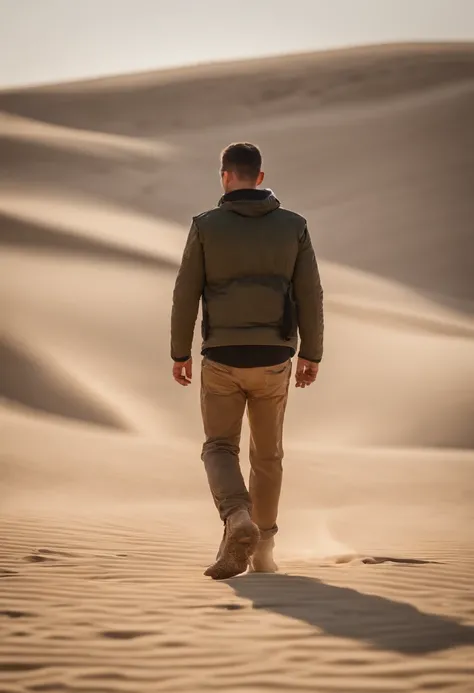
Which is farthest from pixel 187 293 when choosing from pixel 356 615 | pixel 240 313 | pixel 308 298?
pixel 356 615

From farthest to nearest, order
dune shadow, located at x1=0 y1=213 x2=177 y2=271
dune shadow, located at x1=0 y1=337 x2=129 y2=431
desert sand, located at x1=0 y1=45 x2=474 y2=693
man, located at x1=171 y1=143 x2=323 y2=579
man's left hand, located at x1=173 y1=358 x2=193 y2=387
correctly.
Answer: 1. dune shadow, located at x1=0 y1=213 x2=177 y2=271
2. dune shadow, located at x1=0 y1=337 x2=129 y2=431
3. man's left hand, located at x1=173 y1=358 x2=193 y2=387
4. man, located at x1=171 y1=143 x2=323 y2=579
5. desert sand, located at x1=0 y1=45 x2=474 y2=693

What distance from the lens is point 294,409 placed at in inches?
492

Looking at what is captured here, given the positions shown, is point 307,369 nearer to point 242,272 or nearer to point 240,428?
point 240,428

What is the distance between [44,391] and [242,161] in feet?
23.3

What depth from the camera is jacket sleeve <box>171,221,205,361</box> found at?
174 inches

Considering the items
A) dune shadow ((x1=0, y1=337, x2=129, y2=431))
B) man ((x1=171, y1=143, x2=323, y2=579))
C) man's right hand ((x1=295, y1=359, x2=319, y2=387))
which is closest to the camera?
man ((x1=171, y1=143, x2=323, y2=579))

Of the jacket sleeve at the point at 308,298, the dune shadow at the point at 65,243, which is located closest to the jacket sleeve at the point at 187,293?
the jacket sleeve at the point at 308,298

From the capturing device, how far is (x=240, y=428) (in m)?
4.57

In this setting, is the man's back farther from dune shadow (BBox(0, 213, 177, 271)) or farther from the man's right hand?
dune shadow (BBox(0, 213, 177, 271))

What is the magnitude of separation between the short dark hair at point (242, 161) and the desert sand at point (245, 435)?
1.76m

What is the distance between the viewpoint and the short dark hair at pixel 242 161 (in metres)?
4.46

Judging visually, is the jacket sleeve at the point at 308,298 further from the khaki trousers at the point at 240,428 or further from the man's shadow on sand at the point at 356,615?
the man's shadow on sand at the point at 356,615

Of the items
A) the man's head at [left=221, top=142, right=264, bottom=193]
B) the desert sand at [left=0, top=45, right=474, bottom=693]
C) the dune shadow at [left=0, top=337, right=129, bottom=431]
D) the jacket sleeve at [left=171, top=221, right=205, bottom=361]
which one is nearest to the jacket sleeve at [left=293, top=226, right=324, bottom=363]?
the man's head at [left=221, top=142, right=264, bottom=193]

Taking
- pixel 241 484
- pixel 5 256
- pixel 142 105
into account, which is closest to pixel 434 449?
pixel 241 484
